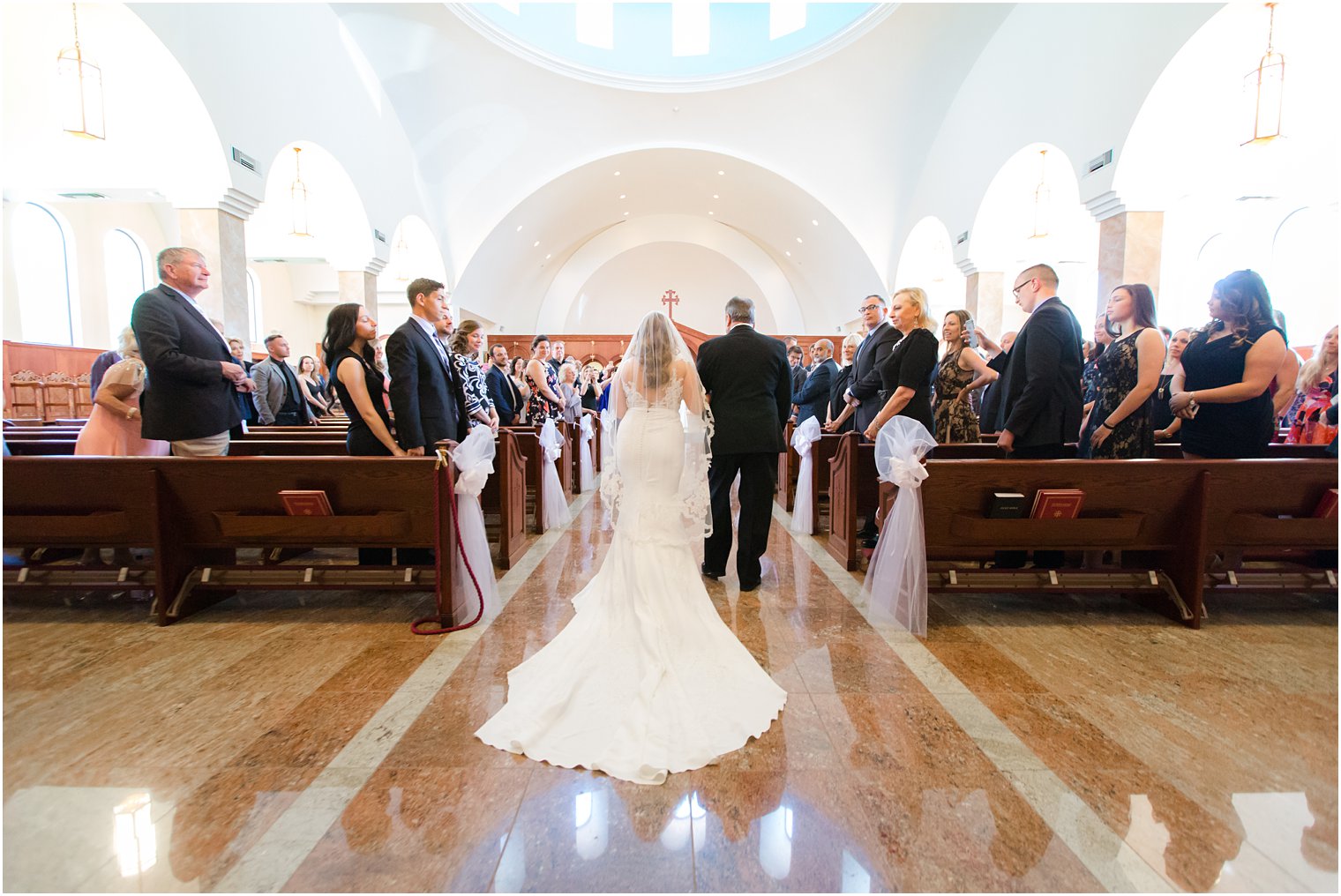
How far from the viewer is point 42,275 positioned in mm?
11812

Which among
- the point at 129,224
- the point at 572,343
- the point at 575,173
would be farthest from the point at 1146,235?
the point at 129,224

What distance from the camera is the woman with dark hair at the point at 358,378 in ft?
11.3

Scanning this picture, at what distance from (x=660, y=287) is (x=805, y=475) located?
20432mm

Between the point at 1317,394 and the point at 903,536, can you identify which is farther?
the point at 1317,394

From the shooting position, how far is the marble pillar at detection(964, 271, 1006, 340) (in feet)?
35.2

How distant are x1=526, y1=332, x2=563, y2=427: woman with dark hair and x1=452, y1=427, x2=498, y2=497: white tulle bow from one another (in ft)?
9.96

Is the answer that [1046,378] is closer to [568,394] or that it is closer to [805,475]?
[805,475]

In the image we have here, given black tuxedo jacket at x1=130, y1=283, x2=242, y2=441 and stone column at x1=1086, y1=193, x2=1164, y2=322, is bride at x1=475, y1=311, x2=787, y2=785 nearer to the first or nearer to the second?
black tuxedo jacket at x1=130, y1=283, x2=242, y2=441

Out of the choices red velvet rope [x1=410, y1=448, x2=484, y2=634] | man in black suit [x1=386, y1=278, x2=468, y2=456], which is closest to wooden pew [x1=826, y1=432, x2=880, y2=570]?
red velvet rope [x1=410, y1=448, x2=484, y2=634]

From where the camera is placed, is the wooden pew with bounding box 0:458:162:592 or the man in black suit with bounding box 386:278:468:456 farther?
the man in black suit with bounding box 386:278:468:456

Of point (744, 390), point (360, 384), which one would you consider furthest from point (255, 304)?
point (744, 390)

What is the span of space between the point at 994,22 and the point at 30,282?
17.3 meters

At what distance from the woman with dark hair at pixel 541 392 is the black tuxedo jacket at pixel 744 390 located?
295cm

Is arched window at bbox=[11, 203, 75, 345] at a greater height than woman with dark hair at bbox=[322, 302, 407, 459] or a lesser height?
greater
